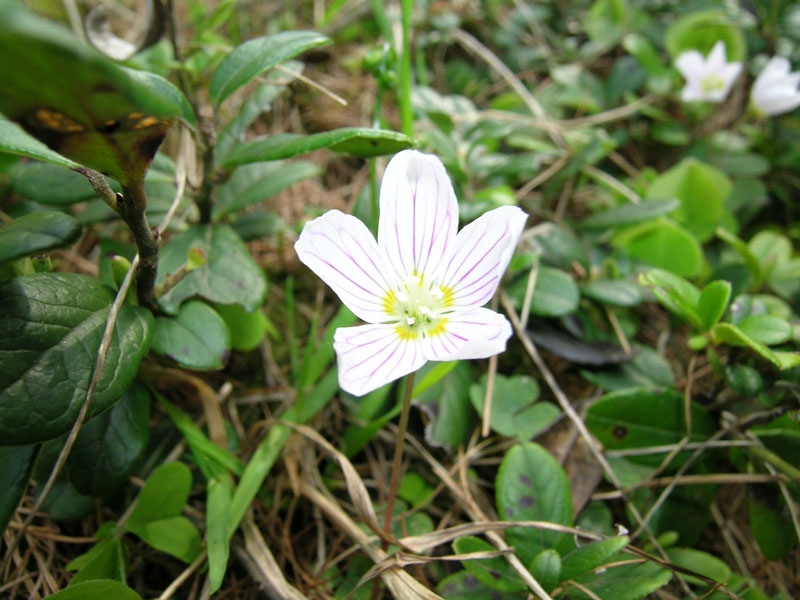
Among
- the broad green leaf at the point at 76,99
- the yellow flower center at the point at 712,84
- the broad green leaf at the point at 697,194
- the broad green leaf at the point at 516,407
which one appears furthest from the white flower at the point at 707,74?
the broad green leaf at the point at 76,99

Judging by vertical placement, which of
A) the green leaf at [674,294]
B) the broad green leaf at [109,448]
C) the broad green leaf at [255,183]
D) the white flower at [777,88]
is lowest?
the broad green leaf at [109,448]

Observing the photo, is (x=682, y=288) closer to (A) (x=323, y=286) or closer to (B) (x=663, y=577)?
(B) (x=663, y=577)

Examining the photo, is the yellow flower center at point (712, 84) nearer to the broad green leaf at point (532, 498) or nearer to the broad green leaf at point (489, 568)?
the broad green leaf at point (532, 498)

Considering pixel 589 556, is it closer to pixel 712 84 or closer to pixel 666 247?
pixel 666 247

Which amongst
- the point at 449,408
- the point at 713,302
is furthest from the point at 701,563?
the point at 449,408

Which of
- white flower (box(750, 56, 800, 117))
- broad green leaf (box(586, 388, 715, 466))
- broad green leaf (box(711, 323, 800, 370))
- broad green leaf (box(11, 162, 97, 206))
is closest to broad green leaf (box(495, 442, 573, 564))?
broad green leaf (box(586, 388, 715, 466))
